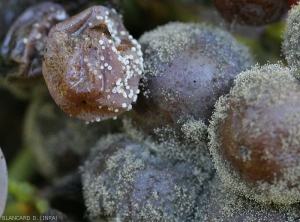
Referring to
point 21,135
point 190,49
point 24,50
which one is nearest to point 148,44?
point 190,49

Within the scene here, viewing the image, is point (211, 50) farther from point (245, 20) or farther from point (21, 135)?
point (21, 135)

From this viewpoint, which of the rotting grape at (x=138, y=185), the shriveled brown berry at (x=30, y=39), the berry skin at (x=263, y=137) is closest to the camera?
the berry skin at (x=263, y=137)

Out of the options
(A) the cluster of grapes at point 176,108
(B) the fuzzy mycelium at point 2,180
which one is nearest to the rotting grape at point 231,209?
(A) the cluster of grapes at point 176,108

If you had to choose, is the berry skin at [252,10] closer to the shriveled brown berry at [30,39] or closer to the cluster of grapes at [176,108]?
the cluster of grapes at [176,108]

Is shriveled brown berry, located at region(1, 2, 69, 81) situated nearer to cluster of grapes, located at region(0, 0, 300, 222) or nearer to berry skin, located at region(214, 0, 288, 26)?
cluster of grapes, located at region(0, 0, 300, 222)

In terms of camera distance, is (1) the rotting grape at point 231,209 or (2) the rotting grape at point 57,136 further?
(2) the rotting grape at point 57,136

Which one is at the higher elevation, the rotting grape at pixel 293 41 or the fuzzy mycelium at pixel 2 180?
the rotting grape at pixel 293 41

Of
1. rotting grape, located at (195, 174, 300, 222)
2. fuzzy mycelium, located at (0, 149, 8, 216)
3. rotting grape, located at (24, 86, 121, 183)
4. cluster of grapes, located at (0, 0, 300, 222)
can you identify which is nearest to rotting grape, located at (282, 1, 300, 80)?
cluster of grapes, located at (0, 0, 300, 222)
